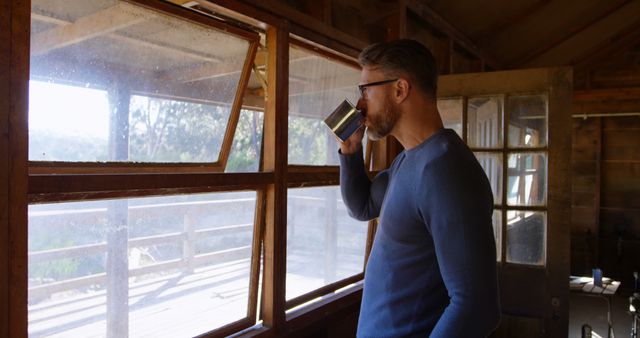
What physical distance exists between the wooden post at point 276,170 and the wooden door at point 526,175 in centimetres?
122

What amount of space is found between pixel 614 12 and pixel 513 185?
2.37 meters

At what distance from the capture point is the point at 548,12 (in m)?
3.23

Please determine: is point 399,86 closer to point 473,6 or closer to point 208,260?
point 208,260

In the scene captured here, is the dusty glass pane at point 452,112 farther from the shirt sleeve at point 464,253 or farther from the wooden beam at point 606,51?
the wooden beam at point 606,51

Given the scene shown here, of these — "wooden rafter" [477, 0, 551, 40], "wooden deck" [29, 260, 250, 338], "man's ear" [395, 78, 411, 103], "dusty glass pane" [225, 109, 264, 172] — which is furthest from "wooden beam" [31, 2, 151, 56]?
"wooden rafter" [477, 0, 551, 40]

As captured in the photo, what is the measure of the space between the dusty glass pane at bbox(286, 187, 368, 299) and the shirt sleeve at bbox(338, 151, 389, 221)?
48cm

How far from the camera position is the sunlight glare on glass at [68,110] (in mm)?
1114

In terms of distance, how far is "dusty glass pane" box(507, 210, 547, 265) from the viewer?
238cm

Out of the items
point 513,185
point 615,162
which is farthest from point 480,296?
point 615,162

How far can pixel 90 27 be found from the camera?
1.19 m

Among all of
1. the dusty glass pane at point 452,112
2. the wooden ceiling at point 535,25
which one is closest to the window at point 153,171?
the dusty glass pane at point 452,112

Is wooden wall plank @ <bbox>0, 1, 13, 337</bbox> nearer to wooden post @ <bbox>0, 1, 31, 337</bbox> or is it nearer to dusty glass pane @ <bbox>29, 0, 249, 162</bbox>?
wooden post @ <bbox>0, 1, 31, 337</bbox>

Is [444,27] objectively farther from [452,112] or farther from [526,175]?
[526,175]

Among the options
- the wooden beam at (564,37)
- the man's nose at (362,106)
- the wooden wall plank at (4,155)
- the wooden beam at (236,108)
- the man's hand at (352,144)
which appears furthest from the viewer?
the wooden beam at (564,37)
